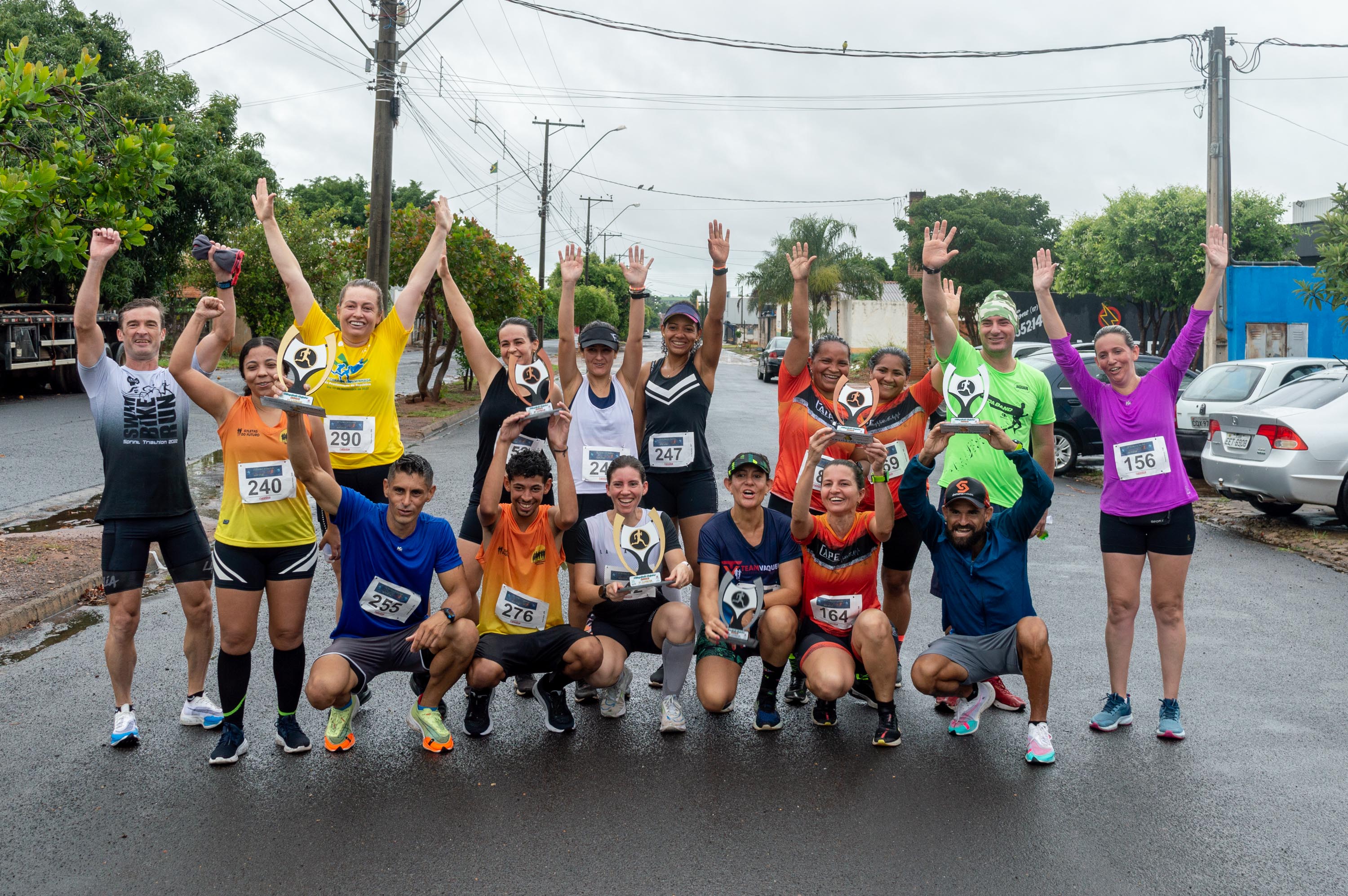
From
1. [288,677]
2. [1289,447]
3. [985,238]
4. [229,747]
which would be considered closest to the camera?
[229,747]

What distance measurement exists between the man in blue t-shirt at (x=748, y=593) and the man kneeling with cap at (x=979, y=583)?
64cm

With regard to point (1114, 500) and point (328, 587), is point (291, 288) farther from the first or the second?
point (1114, 500)

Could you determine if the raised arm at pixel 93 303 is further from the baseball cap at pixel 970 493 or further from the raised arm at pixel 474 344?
the baseball cap at pixel 970 493

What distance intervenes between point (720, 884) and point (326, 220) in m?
32.7

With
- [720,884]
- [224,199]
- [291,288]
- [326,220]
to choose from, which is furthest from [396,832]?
[326,220]

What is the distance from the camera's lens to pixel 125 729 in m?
4.79

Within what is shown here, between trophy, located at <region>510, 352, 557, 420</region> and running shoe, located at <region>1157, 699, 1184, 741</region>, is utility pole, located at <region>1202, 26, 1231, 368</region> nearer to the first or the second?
running shoe, located at <region>1157, 699, 1184, 741</region>

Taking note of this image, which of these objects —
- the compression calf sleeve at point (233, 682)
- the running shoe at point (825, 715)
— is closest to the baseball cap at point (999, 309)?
the running shoe at point (825, 715)

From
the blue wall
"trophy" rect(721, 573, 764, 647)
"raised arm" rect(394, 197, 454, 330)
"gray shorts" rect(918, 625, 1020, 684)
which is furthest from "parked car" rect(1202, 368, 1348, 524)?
the blue wall

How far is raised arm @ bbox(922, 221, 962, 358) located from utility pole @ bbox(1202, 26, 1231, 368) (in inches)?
566

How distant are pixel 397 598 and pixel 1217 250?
4359 mm

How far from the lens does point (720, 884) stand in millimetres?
3631

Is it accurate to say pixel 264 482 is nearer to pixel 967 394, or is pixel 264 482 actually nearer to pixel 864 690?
pixel 864 690

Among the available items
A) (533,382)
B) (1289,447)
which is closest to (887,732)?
(533,382)
